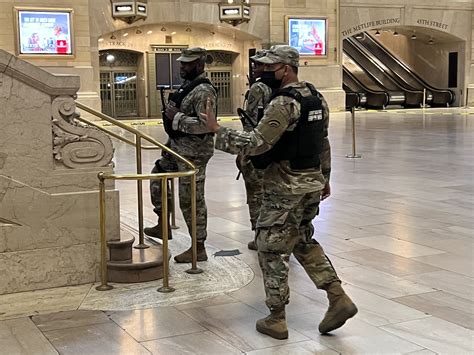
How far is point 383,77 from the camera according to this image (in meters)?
37.2

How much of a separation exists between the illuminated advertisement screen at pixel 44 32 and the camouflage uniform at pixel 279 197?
23534mm

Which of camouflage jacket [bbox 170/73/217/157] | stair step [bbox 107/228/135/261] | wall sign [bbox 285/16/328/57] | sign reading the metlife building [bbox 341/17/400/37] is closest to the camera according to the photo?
stair step [bbox 107/228/135/261]

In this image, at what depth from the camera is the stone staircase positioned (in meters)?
5.52

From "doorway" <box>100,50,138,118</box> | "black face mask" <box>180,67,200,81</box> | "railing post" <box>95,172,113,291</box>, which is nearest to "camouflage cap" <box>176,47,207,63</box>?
"black face mask" <box>180,67,200,81</box>

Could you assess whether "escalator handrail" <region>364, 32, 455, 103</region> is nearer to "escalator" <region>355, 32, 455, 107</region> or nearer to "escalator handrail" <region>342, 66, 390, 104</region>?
"escalator" <region>355, 32, 455, 107</region>

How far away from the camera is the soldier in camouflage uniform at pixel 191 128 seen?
19.6 feet

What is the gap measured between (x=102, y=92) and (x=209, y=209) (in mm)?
23603

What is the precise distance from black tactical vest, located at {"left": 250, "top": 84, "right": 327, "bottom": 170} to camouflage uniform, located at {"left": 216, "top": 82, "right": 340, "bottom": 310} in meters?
0.04

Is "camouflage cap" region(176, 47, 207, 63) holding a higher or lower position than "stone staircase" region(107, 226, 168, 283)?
higher

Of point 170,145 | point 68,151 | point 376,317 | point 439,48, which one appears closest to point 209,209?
point 170,145

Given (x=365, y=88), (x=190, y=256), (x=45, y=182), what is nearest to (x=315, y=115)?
(x=45, y=182)

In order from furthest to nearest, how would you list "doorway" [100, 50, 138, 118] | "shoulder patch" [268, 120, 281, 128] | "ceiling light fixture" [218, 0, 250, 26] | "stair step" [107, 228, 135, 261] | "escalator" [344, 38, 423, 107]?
"escalator" [344, 38, 423, 107] → "doorway" [100, 50, 138, 118] → "ceiling light fixture" [218, 0, 250, 26] → "stair step" [107, 228, 135, 261] → "shoulder patch" [268, 120, 281, 128]

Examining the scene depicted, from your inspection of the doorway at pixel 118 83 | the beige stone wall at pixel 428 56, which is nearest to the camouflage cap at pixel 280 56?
the doorway at pixel 118 83

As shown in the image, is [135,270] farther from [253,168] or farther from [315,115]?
[315,115]
